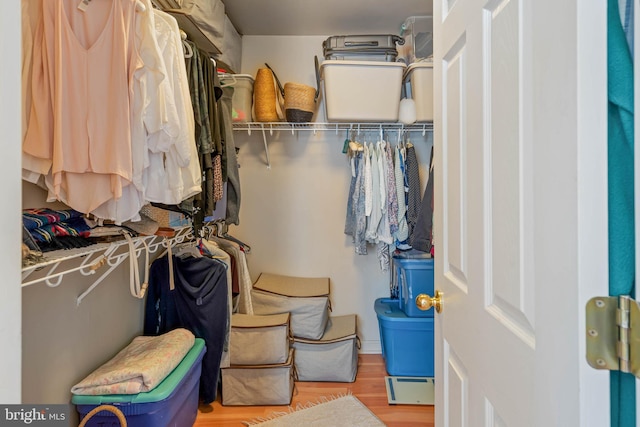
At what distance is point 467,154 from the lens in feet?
2.42

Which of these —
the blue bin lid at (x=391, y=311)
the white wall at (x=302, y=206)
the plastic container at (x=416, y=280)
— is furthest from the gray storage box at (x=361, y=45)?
the blue bin lid at (x=391, y=311)

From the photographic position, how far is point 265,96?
7.47 feet

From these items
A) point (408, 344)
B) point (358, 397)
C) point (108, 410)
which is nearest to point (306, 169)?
point (408, 344)

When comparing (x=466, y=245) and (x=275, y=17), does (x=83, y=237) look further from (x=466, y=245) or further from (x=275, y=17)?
(x=275, y=17)

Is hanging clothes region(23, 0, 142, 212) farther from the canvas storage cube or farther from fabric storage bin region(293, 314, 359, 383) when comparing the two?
fabric storage bin region(293, 314, 359, 383)

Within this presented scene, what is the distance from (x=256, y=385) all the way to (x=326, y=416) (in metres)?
0.42

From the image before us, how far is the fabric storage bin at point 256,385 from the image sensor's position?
1909mm

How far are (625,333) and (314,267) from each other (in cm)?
230

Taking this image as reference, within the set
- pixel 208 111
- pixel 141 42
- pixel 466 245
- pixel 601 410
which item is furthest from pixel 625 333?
pixel 208 111

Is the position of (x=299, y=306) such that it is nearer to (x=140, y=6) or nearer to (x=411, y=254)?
(x=411, y=254)

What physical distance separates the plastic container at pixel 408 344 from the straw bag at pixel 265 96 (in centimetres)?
155

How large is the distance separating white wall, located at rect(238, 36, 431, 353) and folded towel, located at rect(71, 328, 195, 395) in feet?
3.57

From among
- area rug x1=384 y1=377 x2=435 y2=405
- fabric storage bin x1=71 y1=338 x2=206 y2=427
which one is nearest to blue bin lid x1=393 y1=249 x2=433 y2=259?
area rug x1=384 y1=377 x2=435 y2=405
